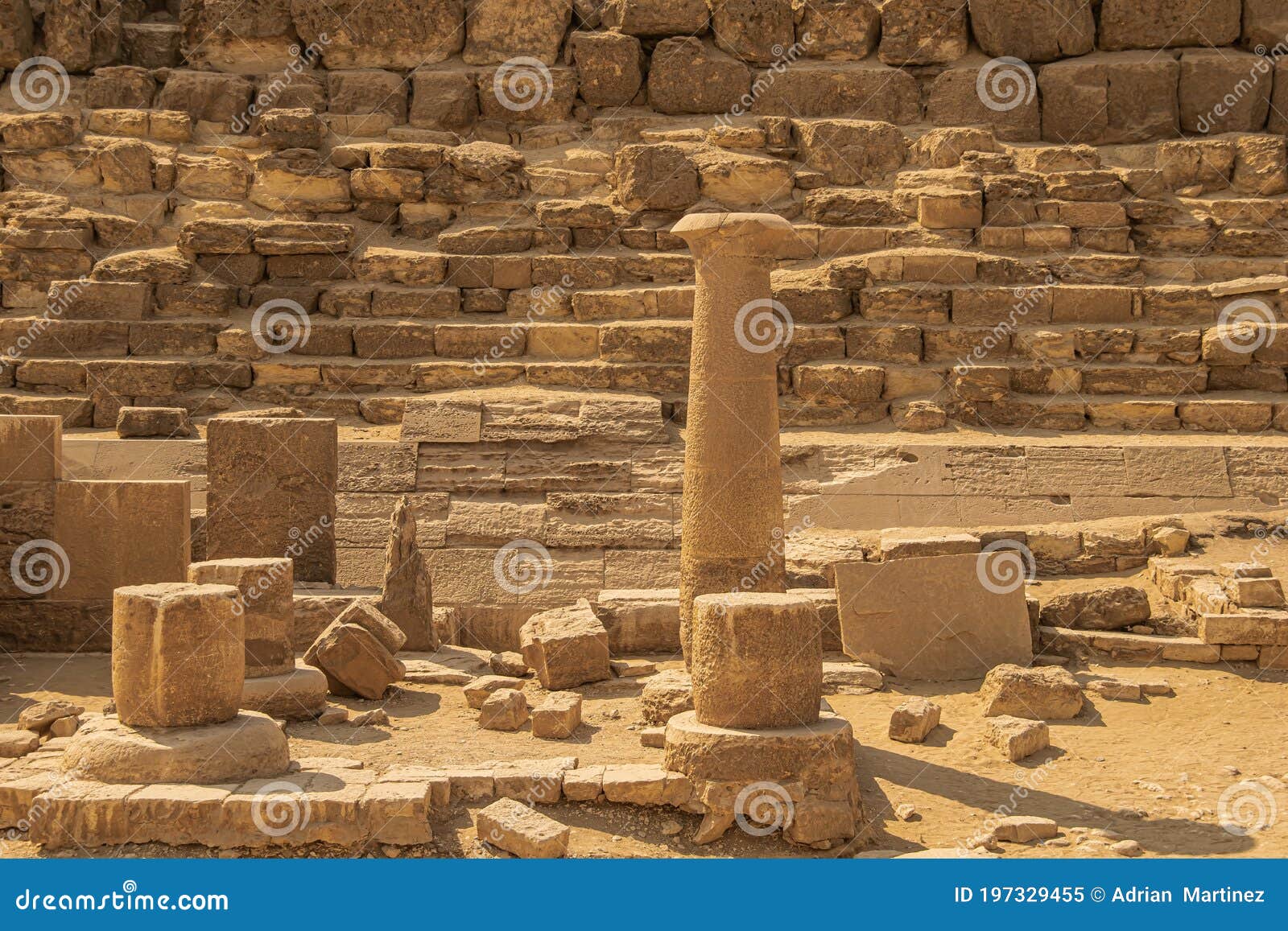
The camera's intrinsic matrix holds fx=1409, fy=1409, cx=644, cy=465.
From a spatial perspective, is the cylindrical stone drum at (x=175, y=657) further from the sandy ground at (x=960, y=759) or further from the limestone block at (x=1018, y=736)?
the limestone block at (x=1018, y=736)

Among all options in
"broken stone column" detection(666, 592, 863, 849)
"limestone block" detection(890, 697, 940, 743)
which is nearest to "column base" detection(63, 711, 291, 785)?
"broken stone column" detection(666, 592, 863, 849)

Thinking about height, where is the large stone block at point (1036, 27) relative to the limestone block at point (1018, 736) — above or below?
above

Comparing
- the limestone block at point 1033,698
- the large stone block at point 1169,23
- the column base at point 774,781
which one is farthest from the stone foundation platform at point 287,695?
the large stone block at point 1169,23

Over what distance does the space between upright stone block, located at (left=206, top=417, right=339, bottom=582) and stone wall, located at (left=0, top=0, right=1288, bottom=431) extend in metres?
3.65

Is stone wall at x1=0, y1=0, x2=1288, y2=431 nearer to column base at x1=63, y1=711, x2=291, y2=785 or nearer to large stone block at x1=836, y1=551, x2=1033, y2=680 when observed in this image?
large stone block at x1=836, y1=551, x2=1033, y2=680

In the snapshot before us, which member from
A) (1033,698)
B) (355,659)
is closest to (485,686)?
(355,659)

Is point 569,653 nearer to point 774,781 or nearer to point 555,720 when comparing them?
point 555,720

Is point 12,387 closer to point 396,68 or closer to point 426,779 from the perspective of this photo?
point 396,68

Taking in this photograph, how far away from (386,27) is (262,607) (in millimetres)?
13366

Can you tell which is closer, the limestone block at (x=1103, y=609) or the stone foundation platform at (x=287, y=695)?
the stone foundation platform at (x=287, y=695)

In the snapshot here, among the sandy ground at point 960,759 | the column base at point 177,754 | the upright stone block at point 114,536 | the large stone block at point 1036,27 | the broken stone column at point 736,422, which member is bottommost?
the sandy ground at point 960,759

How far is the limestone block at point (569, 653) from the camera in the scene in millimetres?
9523

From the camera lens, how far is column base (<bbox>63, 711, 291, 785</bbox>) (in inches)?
261

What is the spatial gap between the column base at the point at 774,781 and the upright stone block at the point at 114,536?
5233 millimetres
